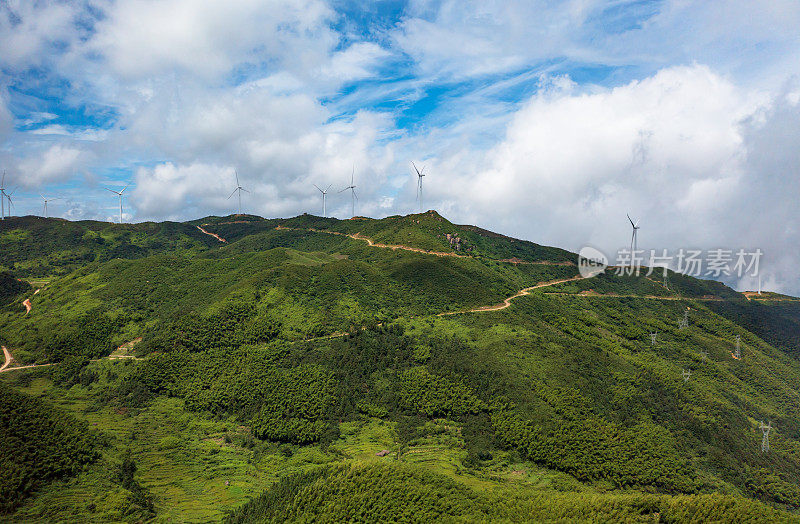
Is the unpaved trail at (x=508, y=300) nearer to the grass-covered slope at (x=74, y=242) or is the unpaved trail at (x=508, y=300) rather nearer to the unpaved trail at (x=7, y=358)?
the unpaved trail at (x=7, y=358)

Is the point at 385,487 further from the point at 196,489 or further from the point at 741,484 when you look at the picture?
the point at 741,484

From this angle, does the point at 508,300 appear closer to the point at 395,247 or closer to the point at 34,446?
A: the point at 395,247

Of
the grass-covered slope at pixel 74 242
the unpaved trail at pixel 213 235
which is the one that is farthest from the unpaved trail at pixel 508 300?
the unpaved trail at pixel 213 235

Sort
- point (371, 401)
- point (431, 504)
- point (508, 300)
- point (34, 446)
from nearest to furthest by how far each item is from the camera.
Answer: point (431, 504) < point (34, 446) < point (371, 401) < point (508, 300)

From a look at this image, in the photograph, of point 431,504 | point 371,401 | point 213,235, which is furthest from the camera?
point 213,235

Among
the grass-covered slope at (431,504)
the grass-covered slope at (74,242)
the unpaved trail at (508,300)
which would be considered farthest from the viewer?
the grass-covered slope at (74,242)

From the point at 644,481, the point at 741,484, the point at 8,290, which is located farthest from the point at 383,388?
the point at 8,290

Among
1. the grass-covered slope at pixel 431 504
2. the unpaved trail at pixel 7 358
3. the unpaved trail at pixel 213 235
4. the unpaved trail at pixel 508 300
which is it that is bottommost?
the unpaved trail at pixel 7 358

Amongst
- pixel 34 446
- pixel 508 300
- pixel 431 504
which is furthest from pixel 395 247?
pixel 34 446

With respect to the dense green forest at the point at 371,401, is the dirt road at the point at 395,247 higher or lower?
higher
